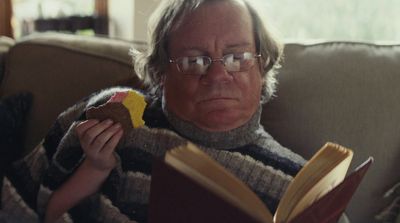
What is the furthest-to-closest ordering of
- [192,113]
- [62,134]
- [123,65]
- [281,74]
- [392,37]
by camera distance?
[392,37]
[123,65]
[281,74]
[62,134]
[192,113]

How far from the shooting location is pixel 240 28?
1.10 m

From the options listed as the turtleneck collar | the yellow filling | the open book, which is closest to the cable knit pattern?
the turtleneck collar

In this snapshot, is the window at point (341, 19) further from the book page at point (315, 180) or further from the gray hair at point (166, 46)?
the book page at point (315, 180)

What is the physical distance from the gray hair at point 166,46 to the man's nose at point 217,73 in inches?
5.2

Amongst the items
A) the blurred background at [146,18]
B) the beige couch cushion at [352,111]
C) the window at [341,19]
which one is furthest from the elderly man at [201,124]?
the window at [341,19]

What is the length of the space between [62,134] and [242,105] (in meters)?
0.45

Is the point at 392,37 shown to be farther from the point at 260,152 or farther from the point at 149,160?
the point at 149,160

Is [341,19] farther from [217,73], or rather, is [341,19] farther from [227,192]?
[227,192]

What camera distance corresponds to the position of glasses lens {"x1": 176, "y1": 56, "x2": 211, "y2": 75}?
107 cm

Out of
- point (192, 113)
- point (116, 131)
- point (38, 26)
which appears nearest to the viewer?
point (116, 131)

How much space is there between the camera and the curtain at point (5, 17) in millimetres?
2693

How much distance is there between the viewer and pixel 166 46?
117 cm

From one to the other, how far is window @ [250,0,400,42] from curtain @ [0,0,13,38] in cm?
145

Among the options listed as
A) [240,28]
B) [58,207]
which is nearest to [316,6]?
[240,28]
